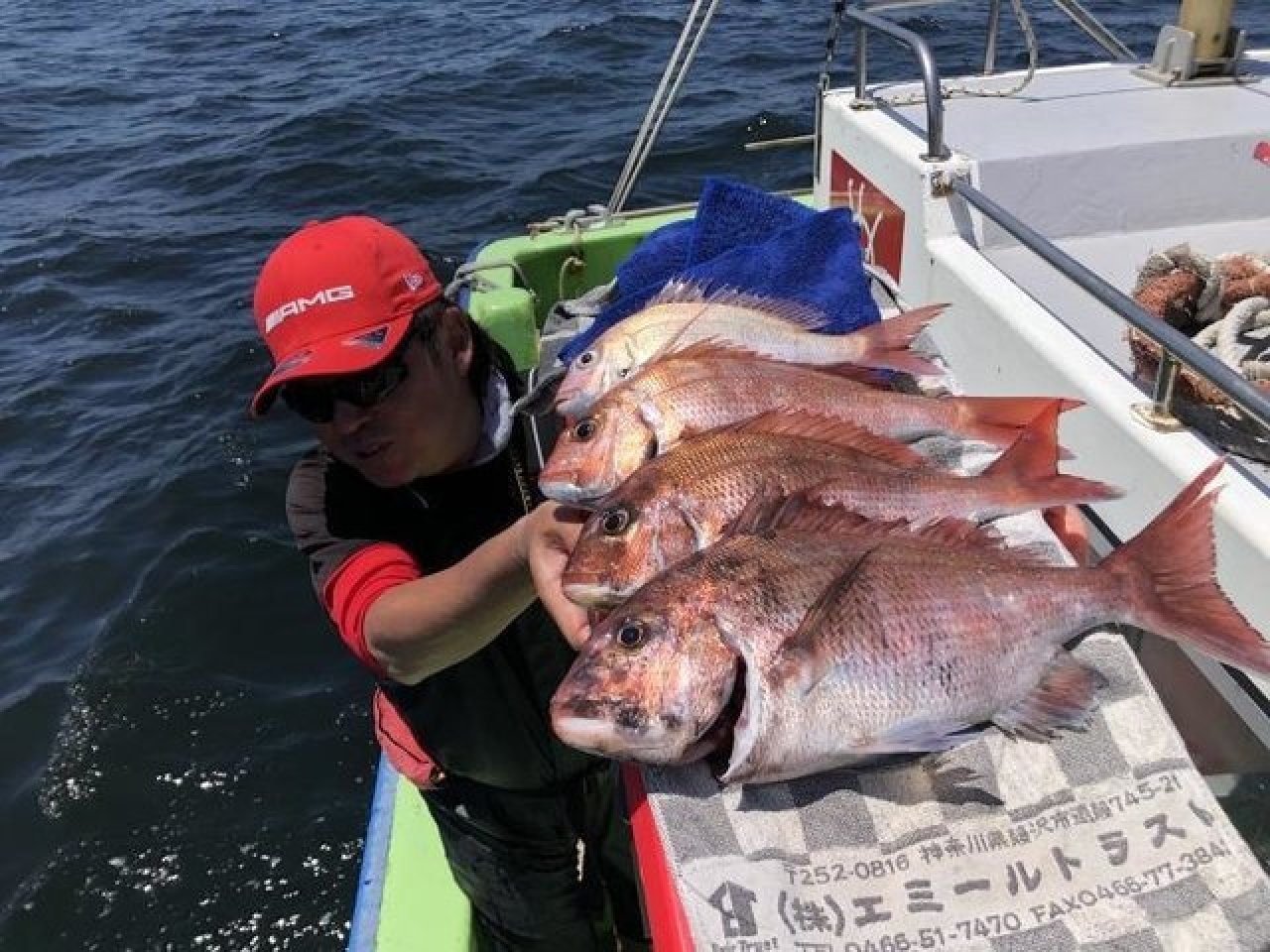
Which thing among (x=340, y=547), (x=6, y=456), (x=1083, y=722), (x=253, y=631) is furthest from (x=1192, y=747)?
(x=6, y=456)

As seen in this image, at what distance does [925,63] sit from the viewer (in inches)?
127

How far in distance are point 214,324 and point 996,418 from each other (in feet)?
25.3

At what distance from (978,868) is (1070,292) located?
8.32ft

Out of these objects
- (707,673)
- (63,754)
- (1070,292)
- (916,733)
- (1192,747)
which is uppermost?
(707,673)

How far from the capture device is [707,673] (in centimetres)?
145

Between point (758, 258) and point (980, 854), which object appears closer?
point (980, 854)

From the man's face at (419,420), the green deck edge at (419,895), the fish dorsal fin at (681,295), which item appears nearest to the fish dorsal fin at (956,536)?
the fish dorsal fin at (681,295)

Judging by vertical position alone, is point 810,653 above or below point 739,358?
below

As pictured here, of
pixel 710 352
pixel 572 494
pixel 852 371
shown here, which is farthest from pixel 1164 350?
pixel 572 494

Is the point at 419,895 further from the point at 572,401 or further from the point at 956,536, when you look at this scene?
the point at 956,536

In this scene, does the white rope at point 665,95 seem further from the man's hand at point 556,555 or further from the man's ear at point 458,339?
the man's hand at point 556,555

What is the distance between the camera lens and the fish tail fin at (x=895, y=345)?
2.20 m

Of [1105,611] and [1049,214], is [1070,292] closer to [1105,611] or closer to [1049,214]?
[1049,214]

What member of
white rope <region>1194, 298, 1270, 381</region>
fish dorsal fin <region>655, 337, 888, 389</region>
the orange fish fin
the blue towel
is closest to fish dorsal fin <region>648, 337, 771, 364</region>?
fish dorsal fin <region>655, 337, 888, 389</region>
